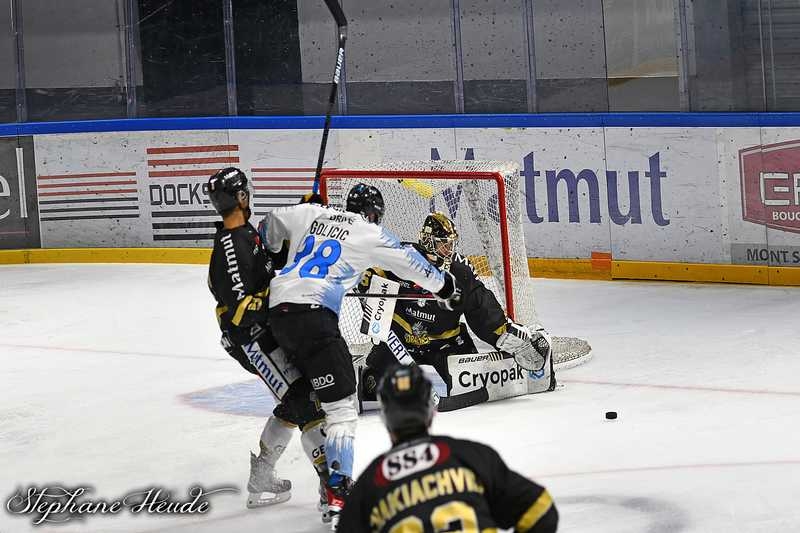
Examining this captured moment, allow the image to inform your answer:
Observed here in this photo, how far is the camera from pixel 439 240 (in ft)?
22.4

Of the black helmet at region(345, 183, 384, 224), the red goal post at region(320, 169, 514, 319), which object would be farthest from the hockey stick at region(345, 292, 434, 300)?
the black helmet at region(345, 183, 384, 224)

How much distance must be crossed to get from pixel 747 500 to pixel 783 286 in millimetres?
4571

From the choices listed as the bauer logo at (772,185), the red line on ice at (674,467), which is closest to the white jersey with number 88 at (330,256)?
the red line on ice at (674,467)

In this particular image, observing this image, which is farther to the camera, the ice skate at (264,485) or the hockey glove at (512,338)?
the hockey glove at (512,338)

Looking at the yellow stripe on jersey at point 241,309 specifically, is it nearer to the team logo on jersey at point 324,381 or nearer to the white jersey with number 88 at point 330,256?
the white jersey with number 88 at point 330,256

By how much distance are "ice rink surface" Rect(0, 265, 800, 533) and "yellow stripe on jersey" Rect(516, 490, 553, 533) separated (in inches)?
78.5

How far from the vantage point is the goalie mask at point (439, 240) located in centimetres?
682

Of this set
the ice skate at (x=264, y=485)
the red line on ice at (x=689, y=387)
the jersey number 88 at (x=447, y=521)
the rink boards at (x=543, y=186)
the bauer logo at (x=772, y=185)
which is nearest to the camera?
the jersey number 88 at (x=447, y=521)

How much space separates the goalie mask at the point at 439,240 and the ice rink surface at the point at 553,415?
750 mm

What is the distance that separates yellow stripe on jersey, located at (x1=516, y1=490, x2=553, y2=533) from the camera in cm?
292

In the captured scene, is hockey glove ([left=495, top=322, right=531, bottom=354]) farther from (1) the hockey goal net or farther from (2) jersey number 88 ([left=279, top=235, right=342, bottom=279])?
(2) jersey number 88 ([left=279, top=235, right=342, bottom=279])

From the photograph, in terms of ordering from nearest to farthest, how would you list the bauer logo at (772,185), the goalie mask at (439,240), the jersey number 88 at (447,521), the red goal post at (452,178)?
the jersey number 88 at (447,521)
the goalie mask at (439,240)
the red goal post at (452,178)
the bauer logo at (772,185)
